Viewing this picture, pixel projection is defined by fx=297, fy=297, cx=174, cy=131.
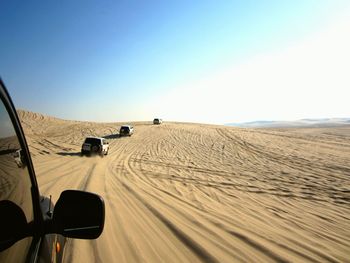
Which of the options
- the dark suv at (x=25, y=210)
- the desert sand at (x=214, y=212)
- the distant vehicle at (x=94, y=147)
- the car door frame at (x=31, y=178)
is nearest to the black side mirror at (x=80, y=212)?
the dark suv at (x=25, y=210)

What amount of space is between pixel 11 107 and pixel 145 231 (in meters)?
4.75

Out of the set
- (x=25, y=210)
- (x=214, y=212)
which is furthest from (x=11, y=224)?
(x=214, y=212)

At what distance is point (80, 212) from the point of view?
1790 millimetres

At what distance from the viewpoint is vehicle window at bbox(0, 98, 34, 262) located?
1396 mm

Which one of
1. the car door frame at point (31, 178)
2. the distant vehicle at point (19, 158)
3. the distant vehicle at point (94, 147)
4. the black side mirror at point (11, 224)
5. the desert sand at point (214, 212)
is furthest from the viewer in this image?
the distant vehicle at point (94, 147)

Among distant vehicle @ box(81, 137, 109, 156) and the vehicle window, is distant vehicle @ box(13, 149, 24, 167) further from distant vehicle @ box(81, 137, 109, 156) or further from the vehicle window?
distant vehicle @ box(81, 137, 109, 156)

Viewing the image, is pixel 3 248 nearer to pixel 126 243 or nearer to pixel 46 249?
pixel 46 249

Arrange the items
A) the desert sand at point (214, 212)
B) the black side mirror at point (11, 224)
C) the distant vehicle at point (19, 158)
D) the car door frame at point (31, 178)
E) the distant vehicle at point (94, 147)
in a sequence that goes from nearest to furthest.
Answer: the black side mirror at point (11, 224) < the car door frame at point (31, 178) < the distant vehicle at point (19, 158) < the desert sand at point (214, 212) < the distant vehicle at point (94, 147)

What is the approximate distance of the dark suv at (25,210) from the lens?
142 centimetres

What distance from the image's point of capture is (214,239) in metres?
5.53

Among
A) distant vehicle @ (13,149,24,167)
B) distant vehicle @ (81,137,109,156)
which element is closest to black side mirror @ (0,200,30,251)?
distant vehicle @ (13,149,24,167)

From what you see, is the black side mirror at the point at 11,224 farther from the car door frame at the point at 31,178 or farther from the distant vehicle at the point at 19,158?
the distant vehicle at the point at 19,158

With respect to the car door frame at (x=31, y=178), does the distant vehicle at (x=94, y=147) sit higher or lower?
lower

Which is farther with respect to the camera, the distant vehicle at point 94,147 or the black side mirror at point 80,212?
the distant vehicle at point 94,147
